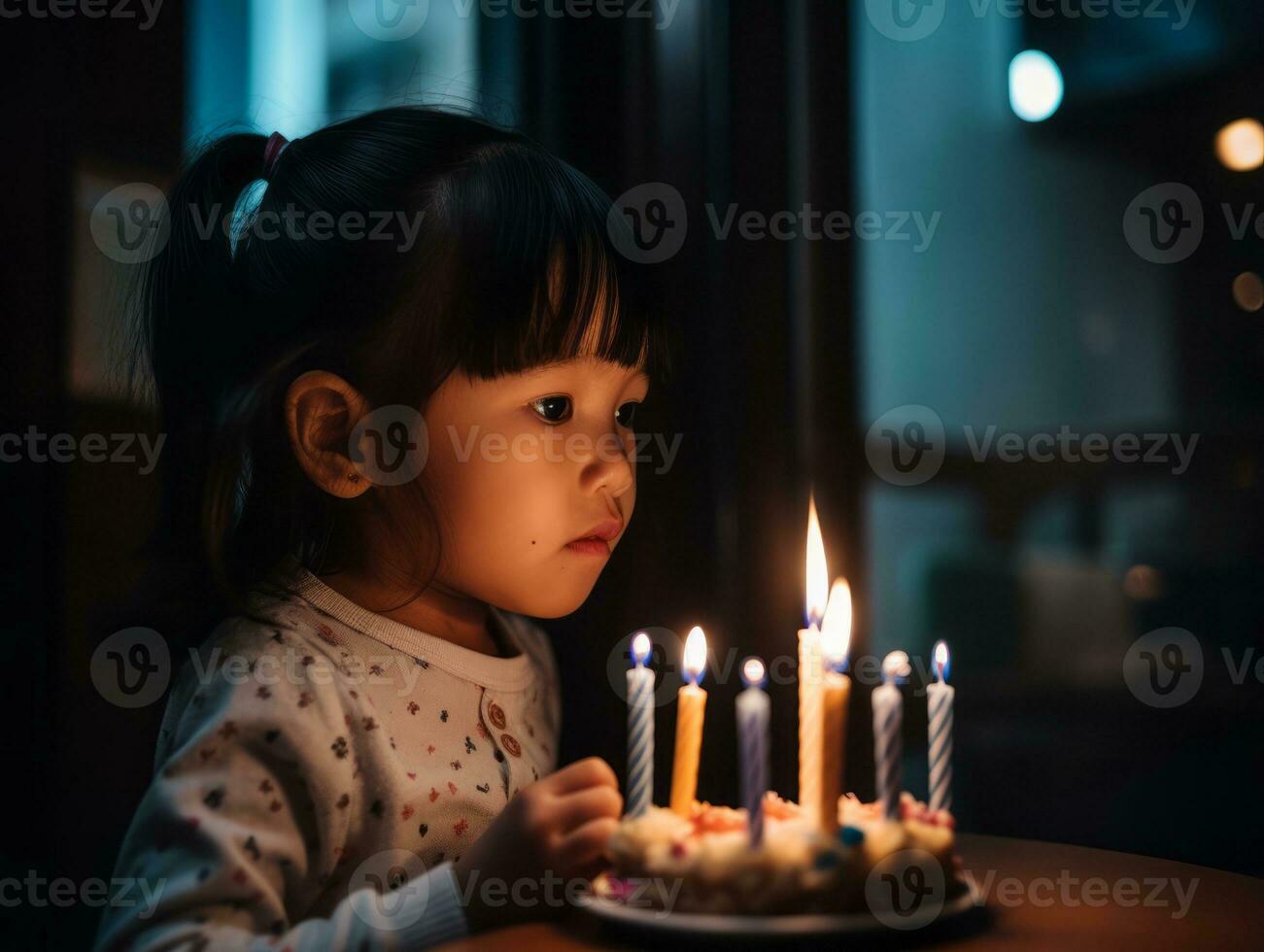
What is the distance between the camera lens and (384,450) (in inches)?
44.1

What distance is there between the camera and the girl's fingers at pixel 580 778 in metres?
0.88

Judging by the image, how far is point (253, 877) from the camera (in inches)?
34.6

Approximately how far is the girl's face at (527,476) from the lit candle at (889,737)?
411 mm

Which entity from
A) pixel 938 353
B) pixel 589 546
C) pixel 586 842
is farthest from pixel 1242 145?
pixel 586 842

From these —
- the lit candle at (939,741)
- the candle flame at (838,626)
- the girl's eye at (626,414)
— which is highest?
the girl's eye at (626,414)

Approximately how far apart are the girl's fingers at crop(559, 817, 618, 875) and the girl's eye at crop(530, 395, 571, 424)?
0.40 metres

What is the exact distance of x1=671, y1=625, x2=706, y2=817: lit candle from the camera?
33.8 inches

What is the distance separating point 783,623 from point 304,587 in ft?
2.24

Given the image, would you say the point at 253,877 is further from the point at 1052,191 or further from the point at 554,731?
the point at 1052,191

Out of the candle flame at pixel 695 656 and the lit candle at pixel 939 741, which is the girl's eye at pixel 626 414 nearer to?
the candle flame at pixel 695 656

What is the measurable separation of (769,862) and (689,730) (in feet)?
0.44

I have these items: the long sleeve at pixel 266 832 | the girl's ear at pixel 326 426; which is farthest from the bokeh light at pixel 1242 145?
the long sleeve at pixel 266 832

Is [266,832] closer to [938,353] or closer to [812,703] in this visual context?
[812,703]

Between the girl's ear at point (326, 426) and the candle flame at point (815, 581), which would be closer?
the candle flame at point (815, 581)
